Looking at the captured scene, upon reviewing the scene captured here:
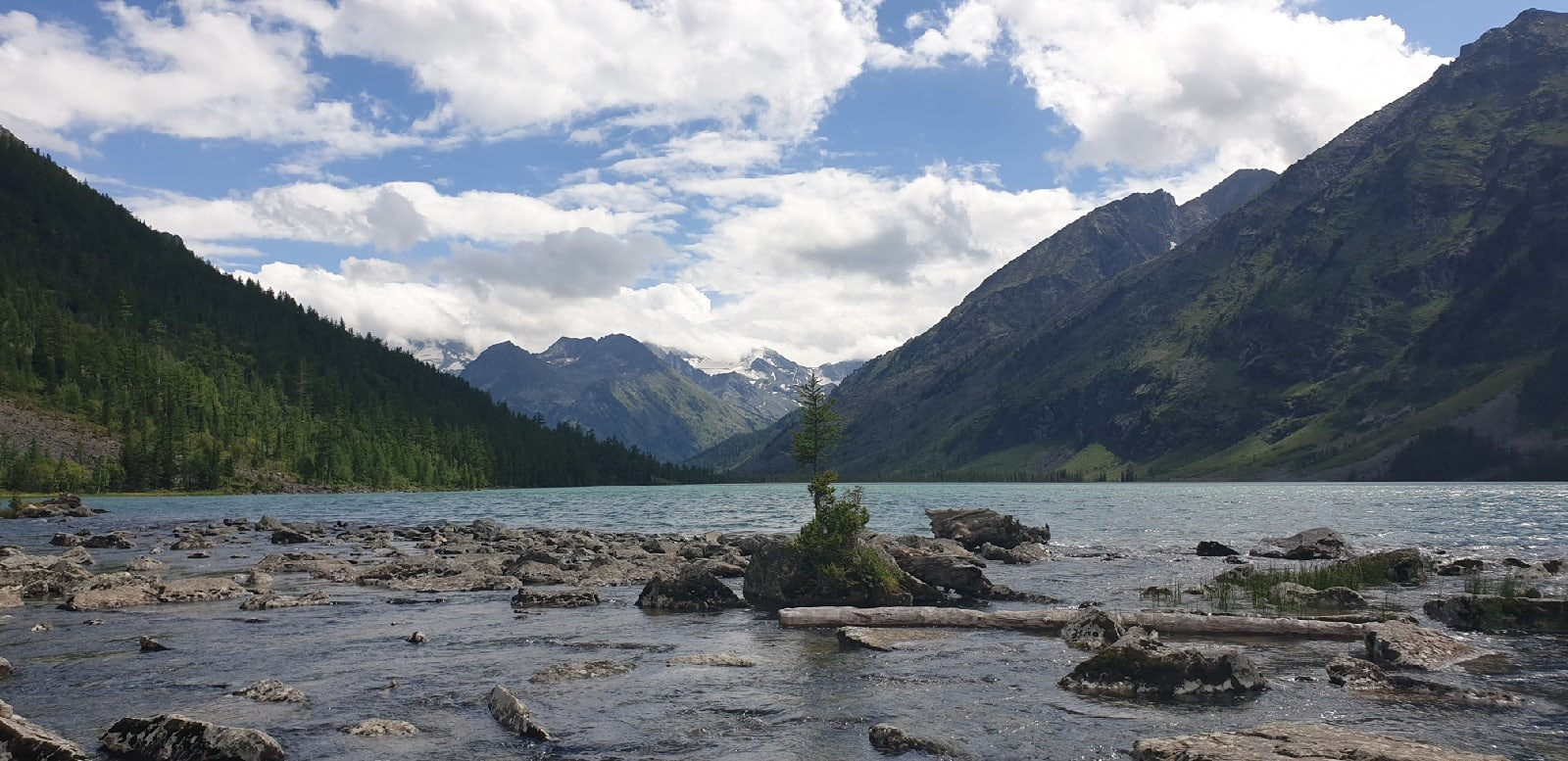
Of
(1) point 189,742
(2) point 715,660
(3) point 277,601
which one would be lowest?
(3) point 277,601

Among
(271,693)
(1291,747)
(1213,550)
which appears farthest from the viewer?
(1213,550)

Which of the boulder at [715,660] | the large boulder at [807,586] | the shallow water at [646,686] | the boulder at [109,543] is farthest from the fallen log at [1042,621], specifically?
the boulder at [109,543]

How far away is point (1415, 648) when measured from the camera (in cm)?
2366

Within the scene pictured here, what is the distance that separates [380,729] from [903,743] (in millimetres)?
10189

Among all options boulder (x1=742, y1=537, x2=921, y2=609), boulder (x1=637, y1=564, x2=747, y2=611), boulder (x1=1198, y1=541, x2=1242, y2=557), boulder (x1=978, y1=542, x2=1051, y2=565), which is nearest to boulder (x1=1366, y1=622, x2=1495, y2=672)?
boulder (x1=742, y1=537, x2=921, y2=609)

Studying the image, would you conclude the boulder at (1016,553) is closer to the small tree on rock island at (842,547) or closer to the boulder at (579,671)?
the small tree on rock island at (842,547)

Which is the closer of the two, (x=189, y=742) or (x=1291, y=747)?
(x=1291, y=747)

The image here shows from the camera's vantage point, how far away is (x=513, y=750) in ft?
53.8

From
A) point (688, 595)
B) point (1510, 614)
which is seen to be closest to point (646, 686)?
point (688, 595)

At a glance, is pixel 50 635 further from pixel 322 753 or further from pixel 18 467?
pixel 18 467

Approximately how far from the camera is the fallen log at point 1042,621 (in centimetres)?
2792

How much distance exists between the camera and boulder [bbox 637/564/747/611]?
35.8m

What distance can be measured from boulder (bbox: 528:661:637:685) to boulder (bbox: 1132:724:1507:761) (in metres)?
13.1

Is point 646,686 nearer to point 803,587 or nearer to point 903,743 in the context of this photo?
point 903,743
